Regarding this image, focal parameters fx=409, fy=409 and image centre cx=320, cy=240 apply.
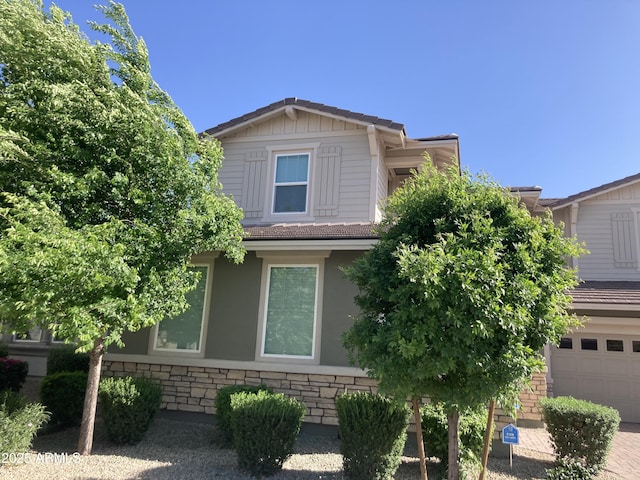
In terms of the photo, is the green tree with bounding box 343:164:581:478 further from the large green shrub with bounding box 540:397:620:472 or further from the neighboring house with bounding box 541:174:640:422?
the neighboring house with bounding box 541:174:640:422

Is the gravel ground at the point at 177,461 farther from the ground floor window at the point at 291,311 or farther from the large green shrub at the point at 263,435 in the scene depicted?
the ground floor window at the point at 291,311

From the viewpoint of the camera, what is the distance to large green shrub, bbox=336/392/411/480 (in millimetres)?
5094

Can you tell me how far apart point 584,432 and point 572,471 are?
1.86 ft

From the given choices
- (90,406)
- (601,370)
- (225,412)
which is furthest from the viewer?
(601,370)

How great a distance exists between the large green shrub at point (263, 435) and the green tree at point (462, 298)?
161 cm

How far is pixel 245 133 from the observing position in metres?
10.3

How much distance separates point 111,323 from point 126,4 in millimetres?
5465

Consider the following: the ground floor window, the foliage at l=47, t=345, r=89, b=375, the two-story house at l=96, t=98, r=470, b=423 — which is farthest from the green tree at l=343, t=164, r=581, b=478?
the foliage at l=47, t=345, r=89, b=375

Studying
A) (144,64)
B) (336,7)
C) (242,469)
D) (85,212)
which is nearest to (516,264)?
(242,469)

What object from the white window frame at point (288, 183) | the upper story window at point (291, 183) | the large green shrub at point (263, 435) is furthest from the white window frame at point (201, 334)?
the large green shrub at point (263, 435)

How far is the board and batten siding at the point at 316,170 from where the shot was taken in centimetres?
923

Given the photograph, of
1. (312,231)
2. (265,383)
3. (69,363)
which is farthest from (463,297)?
(69,363)

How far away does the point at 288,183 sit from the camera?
31.7 feet

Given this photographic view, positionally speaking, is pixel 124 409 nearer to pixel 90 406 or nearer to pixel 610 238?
pixel 90 406
